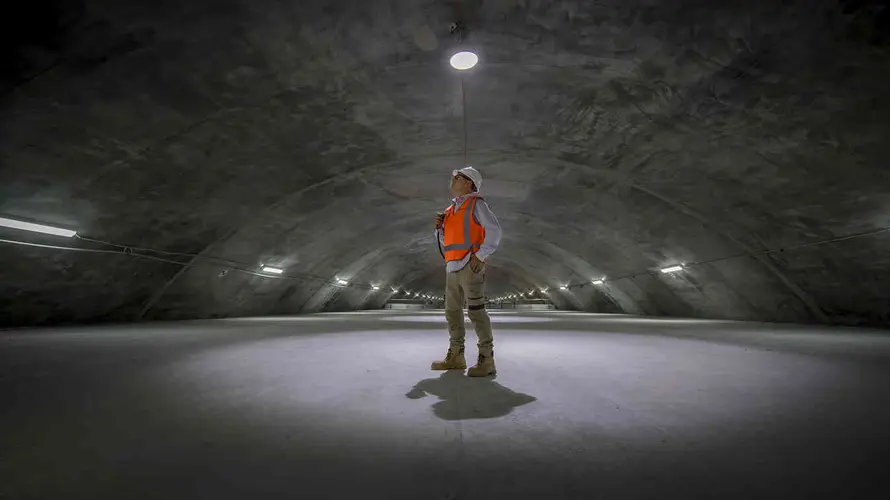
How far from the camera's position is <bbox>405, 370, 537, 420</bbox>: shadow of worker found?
9.47ft

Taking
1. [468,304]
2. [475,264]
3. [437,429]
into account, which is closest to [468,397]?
[437,429]

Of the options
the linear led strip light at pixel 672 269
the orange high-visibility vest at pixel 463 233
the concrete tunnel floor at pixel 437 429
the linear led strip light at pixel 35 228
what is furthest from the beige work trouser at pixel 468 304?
the linear led strip light at pixel 672 269

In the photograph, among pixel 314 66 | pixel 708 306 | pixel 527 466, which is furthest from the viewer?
pixel 708 306

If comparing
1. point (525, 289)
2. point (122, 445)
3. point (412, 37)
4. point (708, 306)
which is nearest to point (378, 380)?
point (122, 445)

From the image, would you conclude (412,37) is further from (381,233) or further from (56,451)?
(381,233)

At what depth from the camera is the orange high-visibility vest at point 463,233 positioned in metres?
4.51

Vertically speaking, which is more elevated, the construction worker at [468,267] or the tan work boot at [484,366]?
the construction worker at [468,267]

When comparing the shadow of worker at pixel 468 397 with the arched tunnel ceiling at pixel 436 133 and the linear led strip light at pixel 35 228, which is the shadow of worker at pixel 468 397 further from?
the linear led strip light at pixel 35 228

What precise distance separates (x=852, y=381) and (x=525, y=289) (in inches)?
1316

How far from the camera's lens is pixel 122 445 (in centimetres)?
227

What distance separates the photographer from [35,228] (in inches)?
294

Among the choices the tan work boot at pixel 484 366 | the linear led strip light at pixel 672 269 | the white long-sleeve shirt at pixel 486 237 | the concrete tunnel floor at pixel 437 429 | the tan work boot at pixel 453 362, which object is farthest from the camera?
the linear led strip light at pixel 672 269

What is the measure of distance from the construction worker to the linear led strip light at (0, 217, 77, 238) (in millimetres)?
6993

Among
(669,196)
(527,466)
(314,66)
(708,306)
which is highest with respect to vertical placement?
(314,66)
